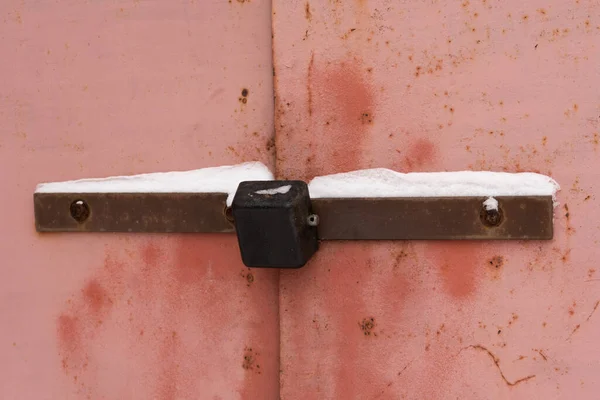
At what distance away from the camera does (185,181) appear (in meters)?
0.89

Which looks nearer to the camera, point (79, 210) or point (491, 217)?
point (491, 217)

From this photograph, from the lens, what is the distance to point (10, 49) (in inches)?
38.0

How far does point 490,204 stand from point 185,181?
463 millimetres

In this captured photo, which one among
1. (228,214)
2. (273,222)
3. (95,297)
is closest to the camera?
(273,222)

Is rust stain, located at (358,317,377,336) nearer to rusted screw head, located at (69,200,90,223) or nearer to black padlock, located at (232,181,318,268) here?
black padlock, located at (232,181,318,268)

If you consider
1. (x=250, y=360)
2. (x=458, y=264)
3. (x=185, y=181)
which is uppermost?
(x=185, y=181)

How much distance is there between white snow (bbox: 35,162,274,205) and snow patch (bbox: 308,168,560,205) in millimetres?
104

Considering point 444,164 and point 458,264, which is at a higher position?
point 444,164

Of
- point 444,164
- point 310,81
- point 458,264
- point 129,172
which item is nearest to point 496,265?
point 458,264

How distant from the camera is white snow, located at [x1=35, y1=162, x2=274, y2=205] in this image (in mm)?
873

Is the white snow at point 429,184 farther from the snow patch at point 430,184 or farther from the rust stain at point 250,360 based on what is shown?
Result: the rust stain at point 250,360

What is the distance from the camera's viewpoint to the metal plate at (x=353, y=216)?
78 centimetres

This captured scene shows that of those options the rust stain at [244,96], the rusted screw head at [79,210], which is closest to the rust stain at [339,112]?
the rust stain at [244,96]

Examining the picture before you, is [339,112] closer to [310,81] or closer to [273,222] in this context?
[310,81]
